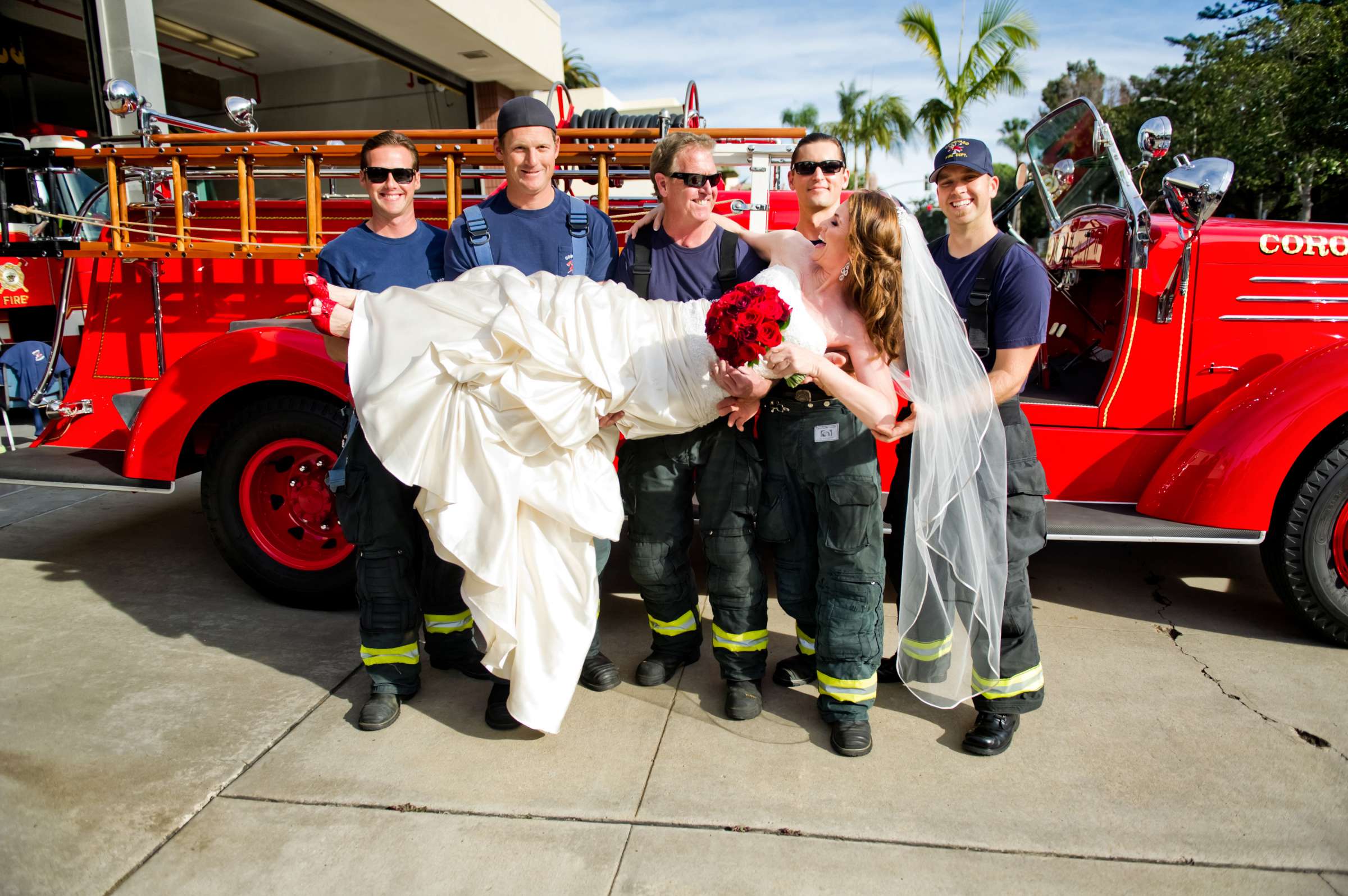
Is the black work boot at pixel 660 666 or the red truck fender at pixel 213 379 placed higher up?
the red truck fender at pixel 213 379

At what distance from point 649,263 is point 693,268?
0.15 meters

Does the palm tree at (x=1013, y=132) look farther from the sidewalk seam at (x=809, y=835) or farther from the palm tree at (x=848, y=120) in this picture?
the sidewalk seam at (x=809, y=835)

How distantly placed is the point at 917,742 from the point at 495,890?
1.39 m

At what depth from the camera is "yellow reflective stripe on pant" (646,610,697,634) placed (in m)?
3.19

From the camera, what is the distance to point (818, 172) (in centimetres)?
338

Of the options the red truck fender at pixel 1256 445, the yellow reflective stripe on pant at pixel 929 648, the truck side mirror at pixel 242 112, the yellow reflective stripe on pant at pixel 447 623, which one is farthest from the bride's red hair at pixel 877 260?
the truck side mirror at pixel 242 112

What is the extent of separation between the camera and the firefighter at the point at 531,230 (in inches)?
117

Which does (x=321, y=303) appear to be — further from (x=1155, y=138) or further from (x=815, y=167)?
(x=1155, y=138)

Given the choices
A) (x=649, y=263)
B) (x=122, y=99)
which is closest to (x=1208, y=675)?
(x=649, y=263)

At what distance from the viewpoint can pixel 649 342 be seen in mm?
2660

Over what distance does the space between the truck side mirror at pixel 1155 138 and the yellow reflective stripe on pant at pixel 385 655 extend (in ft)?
10.9

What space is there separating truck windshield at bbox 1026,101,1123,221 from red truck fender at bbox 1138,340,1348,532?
958 mm

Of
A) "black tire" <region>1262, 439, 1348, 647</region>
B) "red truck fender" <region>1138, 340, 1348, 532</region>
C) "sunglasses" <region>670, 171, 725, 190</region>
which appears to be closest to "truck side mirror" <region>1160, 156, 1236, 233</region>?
"red truck fender" <region>1138, 340, 1348, 532</region>

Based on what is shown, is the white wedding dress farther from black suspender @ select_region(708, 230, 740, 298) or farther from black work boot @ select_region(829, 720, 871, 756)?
black work boot @ select_region(829, 720, 871, 756)
